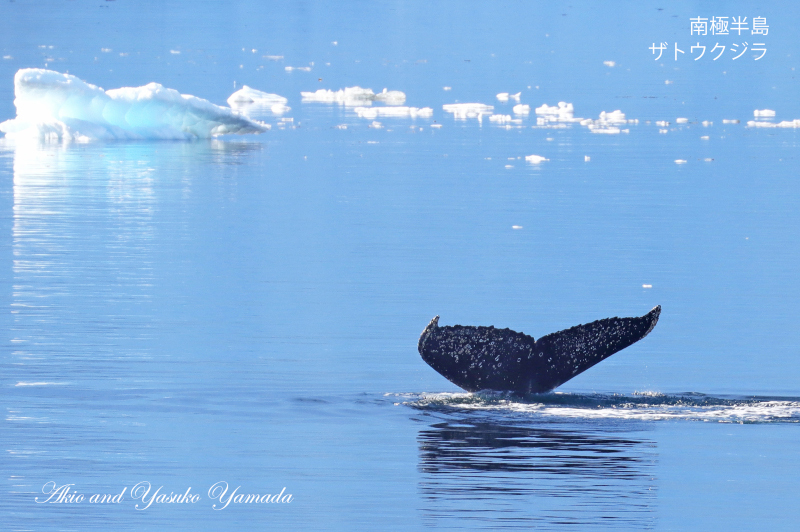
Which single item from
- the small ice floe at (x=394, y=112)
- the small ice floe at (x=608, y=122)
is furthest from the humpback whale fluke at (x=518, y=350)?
the small ice floe at (x=394, y=112)

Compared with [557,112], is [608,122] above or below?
below

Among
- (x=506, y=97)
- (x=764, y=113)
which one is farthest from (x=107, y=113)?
(x=764, y=113)

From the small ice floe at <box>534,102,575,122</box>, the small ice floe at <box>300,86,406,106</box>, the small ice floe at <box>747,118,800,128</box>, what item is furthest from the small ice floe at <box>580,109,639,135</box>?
the small ice floe at <box>300,86,406,106</box>

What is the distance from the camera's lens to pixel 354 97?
126 ft

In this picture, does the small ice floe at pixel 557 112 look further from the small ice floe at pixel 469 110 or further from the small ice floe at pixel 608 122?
the small ice floe at pixel 469 110

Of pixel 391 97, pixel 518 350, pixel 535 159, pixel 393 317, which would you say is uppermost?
pixel 391 97

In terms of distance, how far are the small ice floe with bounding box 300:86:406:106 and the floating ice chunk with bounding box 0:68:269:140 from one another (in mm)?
9448

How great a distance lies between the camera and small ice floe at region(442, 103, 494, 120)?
3416 centimetres

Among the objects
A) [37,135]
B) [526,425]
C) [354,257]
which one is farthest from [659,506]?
[37,135]

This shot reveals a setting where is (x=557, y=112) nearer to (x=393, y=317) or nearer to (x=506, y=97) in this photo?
(x=506, y=97)

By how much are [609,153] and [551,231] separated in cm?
908

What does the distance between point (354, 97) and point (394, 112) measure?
374cm

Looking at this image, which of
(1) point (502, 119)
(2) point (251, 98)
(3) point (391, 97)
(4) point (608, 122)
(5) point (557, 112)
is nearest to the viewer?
(4) point (608, 122)

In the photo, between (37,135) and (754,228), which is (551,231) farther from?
(37,135)
